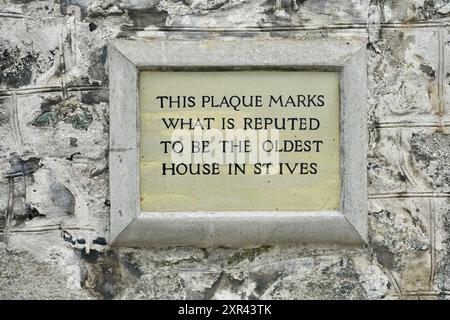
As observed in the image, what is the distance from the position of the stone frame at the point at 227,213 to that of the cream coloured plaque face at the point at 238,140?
0.07 ft

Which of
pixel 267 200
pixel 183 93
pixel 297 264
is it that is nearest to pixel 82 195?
pixel 183 93

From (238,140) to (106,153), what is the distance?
13.3 inches

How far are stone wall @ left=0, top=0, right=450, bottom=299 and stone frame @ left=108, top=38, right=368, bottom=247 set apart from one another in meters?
0.04

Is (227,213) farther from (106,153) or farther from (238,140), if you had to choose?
(106,153)

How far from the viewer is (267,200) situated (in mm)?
1607

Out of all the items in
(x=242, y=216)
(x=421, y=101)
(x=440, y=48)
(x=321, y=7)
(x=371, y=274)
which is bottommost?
(x=371, y=274)

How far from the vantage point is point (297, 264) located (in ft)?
5.35

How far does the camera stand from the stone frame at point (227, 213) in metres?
1.58

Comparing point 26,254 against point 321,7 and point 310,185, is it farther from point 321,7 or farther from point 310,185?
point 321,7

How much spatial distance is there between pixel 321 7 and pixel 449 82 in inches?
15.2

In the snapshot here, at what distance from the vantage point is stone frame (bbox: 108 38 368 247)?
5.20 feet

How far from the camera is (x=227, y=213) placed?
5.24ft

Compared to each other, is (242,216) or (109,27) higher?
(109,27)

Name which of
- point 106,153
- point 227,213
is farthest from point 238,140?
point 106,153
